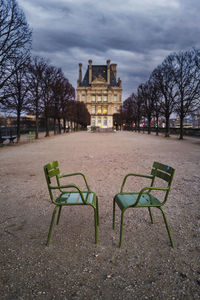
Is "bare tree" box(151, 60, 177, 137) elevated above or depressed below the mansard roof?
below

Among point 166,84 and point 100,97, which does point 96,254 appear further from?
point 100,97

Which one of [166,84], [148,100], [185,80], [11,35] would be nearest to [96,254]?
[11,35]

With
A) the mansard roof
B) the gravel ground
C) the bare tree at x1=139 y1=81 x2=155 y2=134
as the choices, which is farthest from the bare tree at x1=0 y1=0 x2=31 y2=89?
the mansard roof

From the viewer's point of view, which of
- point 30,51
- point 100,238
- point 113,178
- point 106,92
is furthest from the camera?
point 106,92

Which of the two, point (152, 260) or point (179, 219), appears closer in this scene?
point (152, 260)

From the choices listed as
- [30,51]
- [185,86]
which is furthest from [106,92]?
[30,51]

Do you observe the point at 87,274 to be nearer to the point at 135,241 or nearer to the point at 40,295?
the point at 40,295

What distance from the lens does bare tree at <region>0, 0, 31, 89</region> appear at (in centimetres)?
1350

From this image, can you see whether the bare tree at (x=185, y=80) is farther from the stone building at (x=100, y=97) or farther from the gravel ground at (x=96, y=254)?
the stone building at (x=100, y=97)

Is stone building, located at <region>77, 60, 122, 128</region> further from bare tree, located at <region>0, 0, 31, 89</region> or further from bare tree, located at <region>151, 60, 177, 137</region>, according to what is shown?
bare tree, located at <region>0, 0, 31, 89</region>

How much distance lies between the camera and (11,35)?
559 inches

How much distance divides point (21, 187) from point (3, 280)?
11.9ft

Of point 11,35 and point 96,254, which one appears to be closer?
point 96,254

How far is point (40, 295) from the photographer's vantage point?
202 centimetres
